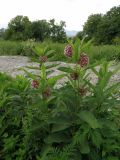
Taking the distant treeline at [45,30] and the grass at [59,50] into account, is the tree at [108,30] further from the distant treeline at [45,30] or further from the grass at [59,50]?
the grass at [59,50]

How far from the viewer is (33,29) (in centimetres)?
5953

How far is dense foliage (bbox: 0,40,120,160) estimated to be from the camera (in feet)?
10.1

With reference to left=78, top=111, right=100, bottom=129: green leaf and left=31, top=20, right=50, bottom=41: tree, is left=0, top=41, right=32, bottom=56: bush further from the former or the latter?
left=31, top=20, right=50, bottom=41: tree

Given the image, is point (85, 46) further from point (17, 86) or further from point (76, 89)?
point (17, 86)

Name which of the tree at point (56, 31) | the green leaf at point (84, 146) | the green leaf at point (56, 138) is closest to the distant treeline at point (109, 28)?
the tree at point (56, 31)

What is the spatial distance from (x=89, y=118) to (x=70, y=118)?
28 centimetres

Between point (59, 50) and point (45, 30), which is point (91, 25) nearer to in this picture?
point (45, 30)

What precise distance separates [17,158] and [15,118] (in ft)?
1.39

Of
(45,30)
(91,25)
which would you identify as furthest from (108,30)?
(45,30)

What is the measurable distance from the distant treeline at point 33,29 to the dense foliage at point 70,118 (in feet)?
175

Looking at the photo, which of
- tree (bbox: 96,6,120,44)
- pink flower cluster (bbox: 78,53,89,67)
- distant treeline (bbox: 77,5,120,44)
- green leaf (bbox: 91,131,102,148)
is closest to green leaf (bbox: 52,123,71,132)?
green leaf (bbox: 91,131,102,148)

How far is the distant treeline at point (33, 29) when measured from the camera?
58.2m

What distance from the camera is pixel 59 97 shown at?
10.4 ft

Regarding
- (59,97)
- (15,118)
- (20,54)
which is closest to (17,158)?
(15,118)
